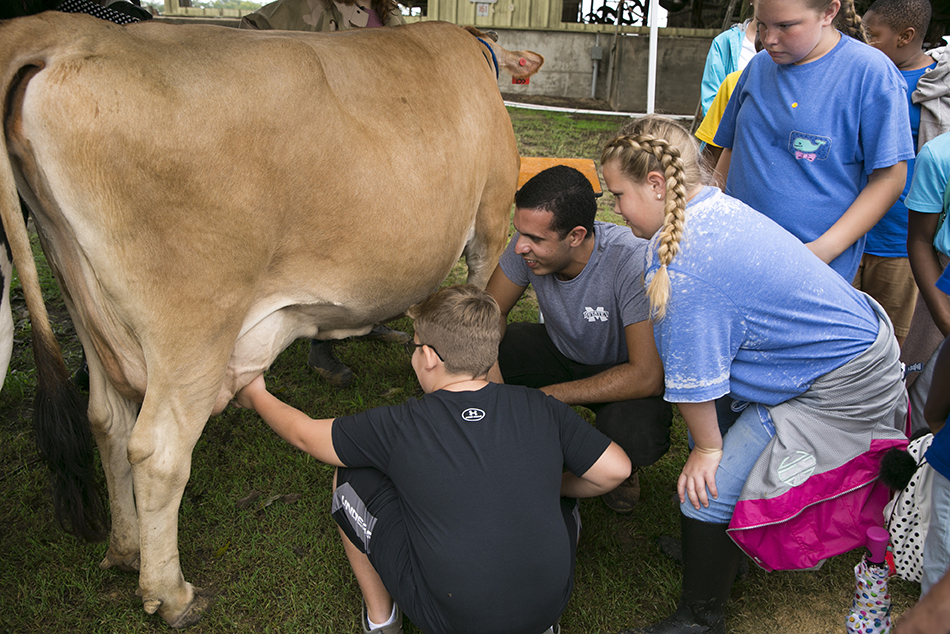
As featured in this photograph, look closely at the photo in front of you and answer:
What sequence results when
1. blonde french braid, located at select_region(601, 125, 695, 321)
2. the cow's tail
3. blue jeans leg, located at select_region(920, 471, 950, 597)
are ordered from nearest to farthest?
blue jeans leg, located at select_region(920, 471, 950, 597)
the cow's tail
blonde french braid, located at select_region(601, 125, 695, 321)

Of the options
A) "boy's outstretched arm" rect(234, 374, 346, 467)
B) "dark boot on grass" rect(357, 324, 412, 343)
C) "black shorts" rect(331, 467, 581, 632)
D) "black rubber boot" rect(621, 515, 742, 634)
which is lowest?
"dark boot on grass" rect(357, 324, 412, 343)

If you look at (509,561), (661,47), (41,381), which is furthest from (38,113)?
(661,47)

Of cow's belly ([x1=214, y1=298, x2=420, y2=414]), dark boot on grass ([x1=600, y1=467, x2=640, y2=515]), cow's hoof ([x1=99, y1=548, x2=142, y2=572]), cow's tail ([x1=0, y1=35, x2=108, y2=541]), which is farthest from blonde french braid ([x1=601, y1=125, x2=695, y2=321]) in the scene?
cow's hoof ([x1=99, y1=548, x2=142, y2=572])

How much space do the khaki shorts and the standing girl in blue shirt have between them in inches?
27.8

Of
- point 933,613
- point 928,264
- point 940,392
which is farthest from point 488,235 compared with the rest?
point 933,613

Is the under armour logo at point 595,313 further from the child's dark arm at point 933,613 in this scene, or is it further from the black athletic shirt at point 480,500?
the child's dark arm at point 933,613

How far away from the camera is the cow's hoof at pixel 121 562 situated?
2553 mm

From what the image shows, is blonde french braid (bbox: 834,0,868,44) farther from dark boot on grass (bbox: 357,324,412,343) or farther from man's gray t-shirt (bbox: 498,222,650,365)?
dark boot on grass (bbox: 357,324,412,343)

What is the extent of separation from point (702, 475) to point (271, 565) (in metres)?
1.69

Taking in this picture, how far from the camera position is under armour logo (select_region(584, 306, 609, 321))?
8.91ft

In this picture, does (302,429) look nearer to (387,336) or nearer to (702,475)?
(702,475)

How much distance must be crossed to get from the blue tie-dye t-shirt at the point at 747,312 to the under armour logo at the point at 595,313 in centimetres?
62

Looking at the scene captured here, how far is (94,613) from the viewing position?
2.43 m

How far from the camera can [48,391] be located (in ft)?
6.59
